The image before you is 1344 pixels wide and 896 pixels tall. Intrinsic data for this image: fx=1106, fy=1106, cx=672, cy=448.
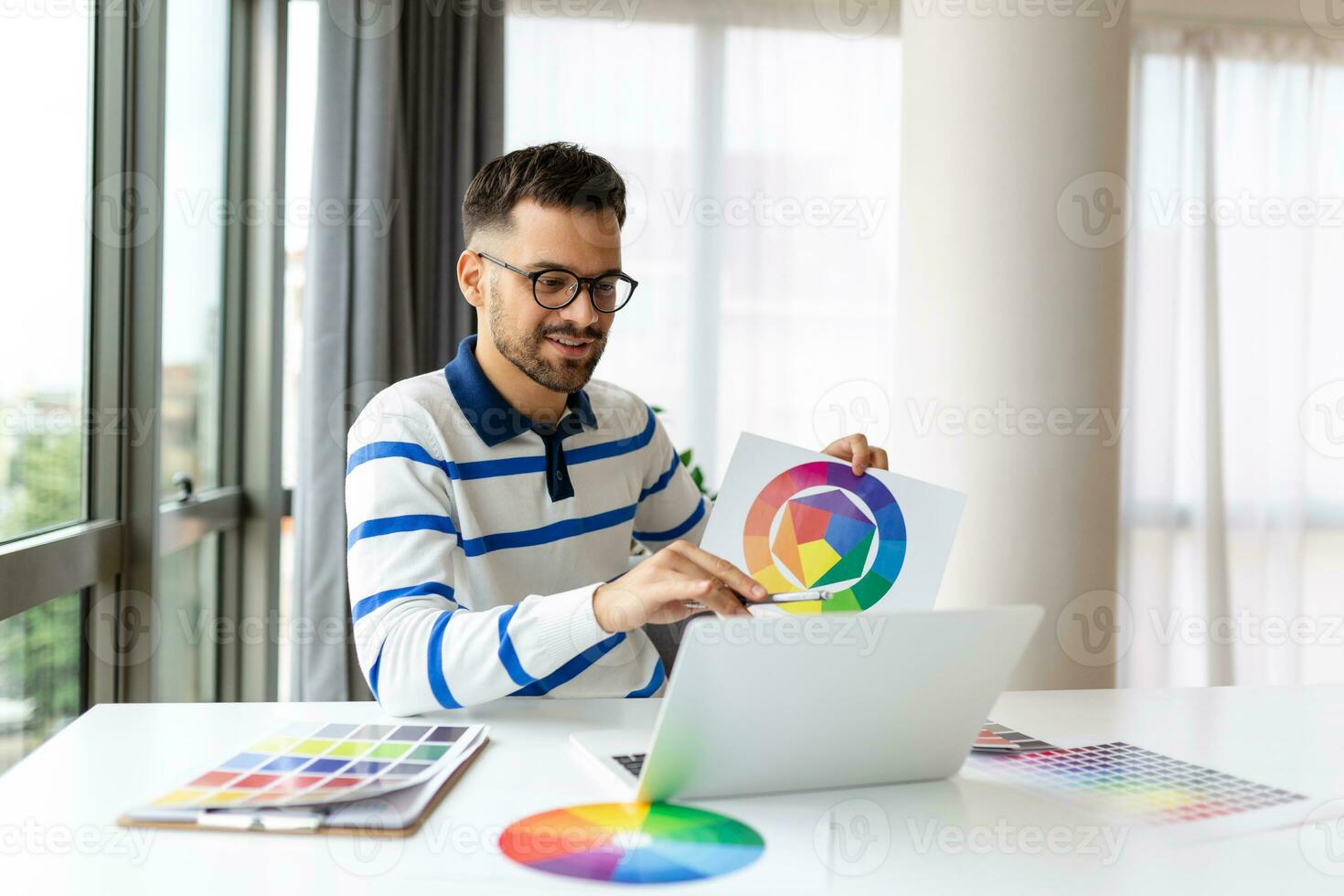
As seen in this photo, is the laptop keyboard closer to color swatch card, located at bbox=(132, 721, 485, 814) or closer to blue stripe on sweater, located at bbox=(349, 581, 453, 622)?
color swatch card, located at bbox=(132, 721, 485, 814)

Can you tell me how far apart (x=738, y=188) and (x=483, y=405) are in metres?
2.01

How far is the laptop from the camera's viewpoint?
88 centimetres

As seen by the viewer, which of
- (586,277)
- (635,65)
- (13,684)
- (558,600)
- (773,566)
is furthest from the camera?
(635,65)

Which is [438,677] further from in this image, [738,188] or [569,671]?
[738,188]

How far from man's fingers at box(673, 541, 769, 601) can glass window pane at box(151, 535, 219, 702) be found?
5.99 ft

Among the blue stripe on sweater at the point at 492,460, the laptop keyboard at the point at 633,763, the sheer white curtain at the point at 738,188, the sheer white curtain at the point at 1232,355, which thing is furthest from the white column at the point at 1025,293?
the sheer white curtain at the point at 1232,355

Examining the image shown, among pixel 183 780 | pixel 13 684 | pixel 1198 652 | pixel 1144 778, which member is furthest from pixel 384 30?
pixel 1198 652

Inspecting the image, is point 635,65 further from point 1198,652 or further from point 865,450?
point 1198,652

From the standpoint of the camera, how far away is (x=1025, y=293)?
84.0 inches

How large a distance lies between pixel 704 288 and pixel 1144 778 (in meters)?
2.48

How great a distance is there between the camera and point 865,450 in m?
1.41

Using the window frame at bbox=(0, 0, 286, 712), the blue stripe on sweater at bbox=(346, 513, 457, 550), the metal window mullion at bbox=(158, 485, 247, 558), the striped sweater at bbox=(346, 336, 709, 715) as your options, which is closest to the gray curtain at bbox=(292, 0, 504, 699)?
the metal window mullion at bbox=(158, 485, 247, 558)

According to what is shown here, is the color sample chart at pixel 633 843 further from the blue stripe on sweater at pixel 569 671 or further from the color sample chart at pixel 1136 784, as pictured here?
the blue stripe on sweater at pixel 569 671

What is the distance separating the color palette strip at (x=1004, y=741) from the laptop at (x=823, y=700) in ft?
0.44
